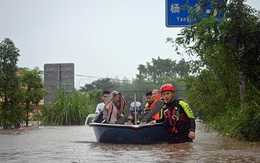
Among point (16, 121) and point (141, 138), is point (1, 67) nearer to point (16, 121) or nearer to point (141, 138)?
point (16, 121)

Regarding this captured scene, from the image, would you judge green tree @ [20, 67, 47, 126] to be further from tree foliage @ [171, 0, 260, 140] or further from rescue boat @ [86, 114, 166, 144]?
rescue boat @ [86, 114, 166, 144]

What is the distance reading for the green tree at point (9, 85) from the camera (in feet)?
59.6

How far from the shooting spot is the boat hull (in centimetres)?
1124

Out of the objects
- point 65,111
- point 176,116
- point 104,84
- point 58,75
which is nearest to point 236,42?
point 176,116

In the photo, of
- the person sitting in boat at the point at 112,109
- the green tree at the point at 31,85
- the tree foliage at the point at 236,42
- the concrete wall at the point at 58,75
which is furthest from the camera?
the concrete wall at the point at 58,75

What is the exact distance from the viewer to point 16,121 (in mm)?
18750

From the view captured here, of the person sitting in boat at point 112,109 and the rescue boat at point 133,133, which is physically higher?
the person sitting in boat at point 112,109

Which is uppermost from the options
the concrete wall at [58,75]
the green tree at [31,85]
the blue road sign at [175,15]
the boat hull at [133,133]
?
the blue road sign at [175,15]

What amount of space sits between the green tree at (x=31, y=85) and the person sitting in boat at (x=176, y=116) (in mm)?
9901

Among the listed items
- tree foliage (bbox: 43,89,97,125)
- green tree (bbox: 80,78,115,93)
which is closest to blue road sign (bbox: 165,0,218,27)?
tree foliage (bbox: 43,89,97,125)

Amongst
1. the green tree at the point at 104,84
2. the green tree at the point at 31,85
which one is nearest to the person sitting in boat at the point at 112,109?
the green tree at the point at 31,85

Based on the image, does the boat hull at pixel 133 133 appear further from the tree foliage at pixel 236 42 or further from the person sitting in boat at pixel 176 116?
the tree foliage at pixel 236 42

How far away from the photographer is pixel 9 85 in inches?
723

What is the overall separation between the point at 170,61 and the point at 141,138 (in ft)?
137
